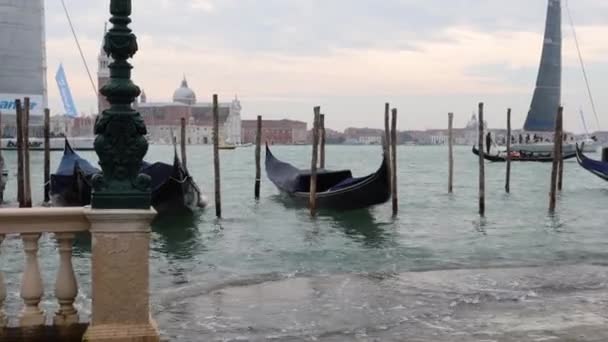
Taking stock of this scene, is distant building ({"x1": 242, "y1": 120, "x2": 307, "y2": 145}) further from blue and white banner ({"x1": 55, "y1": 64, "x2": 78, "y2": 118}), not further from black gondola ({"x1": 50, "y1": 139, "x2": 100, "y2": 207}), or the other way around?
black gondola ({"x1": 50, "y1": 139, "x2": 100, "y2": 207})

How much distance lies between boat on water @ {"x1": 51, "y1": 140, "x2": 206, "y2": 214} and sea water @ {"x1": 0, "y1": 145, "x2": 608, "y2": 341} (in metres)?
0.50

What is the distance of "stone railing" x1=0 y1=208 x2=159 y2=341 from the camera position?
3469 mm

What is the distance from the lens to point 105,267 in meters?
3.51

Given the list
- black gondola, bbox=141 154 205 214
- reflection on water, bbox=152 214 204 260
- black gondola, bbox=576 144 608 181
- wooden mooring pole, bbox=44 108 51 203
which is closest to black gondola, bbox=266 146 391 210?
reflection on water, bbox=152 214 204 260

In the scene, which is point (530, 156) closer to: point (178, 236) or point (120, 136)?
point (178, 236)

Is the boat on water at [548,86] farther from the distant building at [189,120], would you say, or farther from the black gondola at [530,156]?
the distant building at [189,120]

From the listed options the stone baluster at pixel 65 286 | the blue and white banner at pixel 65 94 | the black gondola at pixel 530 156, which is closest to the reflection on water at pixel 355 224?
the stone baluster at pixel 65 286

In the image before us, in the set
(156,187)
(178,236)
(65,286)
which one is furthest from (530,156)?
(65,286)

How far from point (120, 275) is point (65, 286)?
0.41m

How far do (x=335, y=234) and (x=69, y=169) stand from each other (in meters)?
7.35

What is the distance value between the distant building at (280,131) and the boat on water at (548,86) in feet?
346

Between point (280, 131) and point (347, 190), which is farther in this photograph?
point (280, 131)

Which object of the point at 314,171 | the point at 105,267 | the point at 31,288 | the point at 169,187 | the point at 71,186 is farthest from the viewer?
the point at 71,186

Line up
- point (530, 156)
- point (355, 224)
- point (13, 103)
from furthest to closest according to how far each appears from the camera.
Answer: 1. point (13, 103)
2. point (530, 156)
3. point (355, 224)
